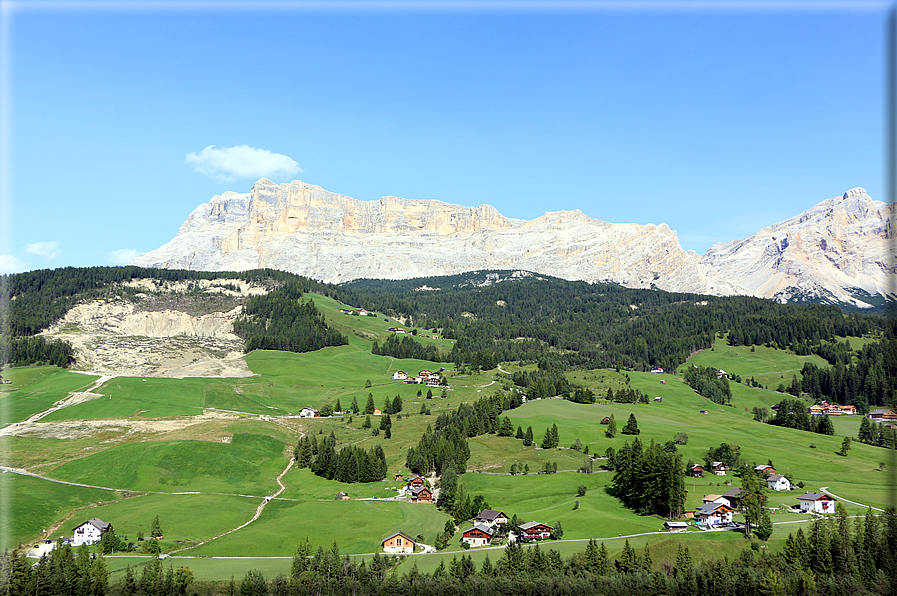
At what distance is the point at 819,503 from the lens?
258 feet

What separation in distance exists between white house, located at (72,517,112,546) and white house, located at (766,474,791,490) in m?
89.6

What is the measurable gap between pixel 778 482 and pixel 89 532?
305 feet

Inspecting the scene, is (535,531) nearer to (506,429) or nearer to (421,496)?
(421,496)

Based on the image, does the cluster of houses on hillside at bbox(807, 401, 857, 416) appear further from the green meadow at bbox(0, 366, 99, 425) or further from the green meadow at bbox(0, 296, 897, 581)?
the green meadow at bbox(0, 366, 99, 425)

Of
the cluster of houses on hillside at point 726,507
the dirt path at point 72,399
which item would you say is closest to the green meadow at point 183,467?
the dirt path at point 72,399

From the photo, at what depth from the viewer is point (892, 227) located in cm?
2036

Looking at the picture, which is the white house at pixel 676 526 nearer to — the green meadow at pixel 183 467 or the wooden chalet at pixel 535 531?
the wooden chalet at pixel 535 531

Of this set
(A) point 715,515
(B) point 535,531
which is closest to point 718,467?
(A) point 715,515

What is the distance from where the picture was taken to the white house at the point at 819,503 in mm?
78250

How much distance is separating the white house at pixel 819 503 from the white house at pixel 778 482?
10953 millimetres

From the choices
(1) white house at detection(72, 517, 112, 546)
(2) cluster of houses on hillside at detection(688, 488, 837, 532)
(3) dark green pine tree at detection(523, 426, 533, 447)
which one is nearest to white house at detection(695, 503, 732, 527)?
(2) cluster of houses on hillside at detection(688, 488, 837, 532)

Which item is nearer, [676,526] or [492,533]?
[676,526]

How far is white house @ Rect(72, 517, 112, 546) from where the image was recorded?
74312 mm

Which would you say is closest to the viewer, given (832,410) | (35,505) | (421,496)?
(35,505)
